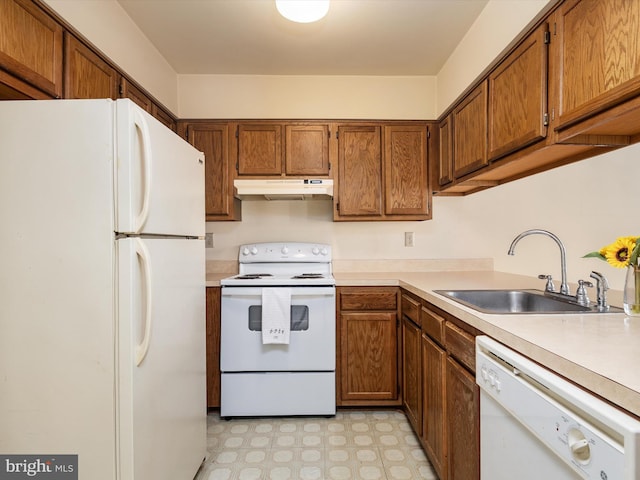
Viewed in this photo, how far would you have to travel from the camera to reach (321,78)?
266 centimetres

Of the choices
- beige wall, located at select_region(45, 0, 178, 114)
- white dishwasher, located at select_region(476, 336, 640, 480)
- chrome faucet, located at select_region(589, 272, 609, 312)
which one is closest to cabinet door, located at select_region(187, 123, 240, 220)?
beige wall, located at select_region(45, 0, 178, 114)

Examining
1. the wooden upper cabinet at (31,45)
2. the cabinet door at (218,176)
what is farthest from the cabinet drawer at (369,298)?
the wooden upper cabinet at (31,45)

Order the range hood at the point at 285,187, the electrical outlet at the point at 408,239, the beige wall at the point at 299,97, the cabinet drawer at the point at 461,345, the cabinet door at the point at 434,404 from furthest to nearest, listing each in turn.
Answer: the electrical outlet at the point at 408,239, the beige wall at the point at 299,97, the range hood at the point at 285,187, the cabinet door at the point at 434,404, the cabinet drawer at the point at 461,345

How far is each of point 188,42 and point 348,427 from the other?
8.83ft

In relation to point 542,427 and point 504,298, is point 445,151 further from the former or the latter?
point 542,427

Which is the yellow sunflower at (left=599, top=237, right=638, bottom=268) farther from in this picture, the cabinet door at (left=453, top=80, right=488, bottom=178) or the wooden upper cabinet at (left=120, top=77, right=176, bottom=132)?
the wooden upper cabinet at (left=120, top=77, right=176, bottom=132)

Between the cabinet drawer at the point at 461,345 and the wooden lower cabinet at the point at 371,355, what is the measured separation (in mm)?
861

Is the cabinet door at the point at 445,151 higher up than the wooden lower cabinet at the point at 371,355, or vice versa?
the cabinet door at the point at 445,151

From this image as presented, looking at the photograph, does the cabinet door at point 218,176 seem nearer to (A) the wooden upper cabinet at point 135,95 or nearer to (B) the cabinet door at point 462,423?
(A) the wooden upper cabinet at point 135,95

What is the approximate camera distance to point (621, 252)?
1.09 meters

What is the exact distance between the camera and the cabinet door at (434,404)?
1512 millimetres

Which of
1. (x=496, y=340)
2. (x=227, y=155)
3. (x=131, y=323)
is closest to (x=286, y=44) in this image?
(x=227, y=155)

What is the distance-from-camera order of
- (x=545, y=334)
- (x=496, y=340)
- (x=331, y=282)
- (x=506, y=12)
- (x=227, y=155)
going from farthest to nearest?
1. (x=227, y=155)
2. (x=331, y=282)
3. (x=506, y=12)
4. (x=496, y=340)
5. (x=545, y=334)

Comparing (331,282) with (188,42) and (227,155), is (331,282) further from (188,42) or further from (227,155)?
(188,42)
